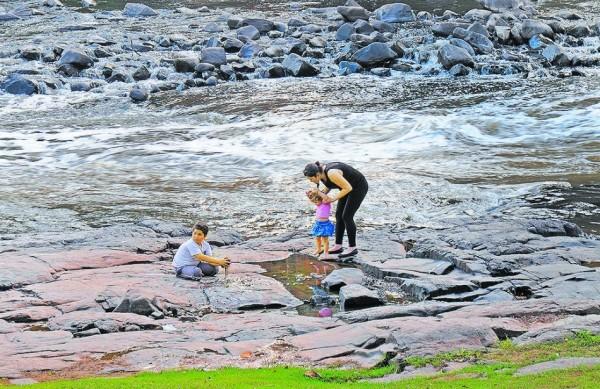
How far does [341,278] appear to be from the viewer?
14359 mm

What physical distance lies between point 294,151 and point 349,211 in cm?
927

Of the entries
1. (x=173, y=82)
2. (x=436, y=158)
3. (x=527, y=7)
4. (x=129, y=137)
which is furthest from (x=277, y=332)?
(x=527, y=7)

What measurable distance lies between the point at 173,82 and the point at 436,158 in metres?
12.8

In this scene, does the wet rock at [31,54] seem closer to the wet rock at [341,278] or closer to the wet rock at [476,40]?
the wet rock at [476,40]

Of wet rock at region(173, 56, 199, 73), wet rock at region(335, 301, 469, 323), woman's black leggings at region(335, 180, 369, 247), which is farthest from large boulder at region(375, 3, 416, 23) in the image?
wet rock at region(335, 301, 469, 323)

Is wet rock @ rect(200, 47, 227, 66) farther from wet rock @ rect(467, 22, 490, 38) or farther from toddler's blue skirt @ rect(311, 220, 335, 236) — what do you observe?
toddler's blue skirt @ rect(311, 220, 335, 236)

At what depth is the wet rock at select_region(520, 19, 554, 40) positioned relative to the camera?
38656 millimetres

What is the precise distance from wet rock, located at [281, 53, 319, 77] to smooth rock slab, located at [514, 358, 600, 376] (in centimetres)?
2562

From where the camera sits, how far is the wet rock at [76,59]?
35188 millimetres

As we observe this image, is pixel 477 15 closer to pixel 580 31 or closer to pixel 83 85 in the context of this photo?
pixel 580 31

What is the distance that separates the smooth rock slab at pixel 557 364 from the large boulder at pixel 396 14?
3633 cm

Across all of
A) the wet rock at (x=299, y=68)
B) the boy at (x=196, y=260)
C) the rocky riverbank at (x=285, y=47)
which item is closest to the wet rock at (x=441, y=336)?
the boy at (x=196, y=260)

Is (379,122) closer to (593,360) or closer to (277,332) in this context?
(277,332)

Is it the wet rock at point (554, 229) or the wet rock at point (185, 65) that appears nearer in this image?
the wet rock at point (554, 229)
